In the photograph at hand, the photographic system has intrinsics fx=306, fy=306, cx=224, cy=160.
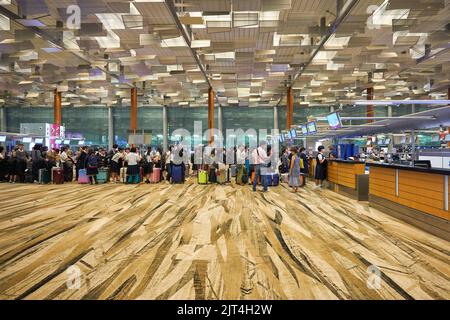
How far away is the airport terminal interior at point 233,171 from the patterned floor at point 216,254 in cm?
3

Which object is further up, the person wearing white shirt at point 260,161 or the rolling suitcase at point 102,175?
the person wearing white shirt at point 260,161

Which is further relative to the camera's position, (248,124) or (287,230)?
(248,124)

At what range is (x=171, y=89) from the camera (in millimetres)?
17891

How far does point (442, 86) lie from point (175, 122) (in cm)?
1795

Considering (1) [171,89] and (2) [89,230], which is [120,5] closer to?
(2) [89,230]

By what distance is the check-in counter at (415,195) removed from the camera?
452 centimetres

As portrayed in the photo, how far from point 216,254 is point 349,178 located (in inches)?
242

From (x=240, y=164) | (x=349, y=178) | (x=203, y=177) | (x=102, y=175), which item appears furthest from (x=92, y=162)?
(x=349, y=178)

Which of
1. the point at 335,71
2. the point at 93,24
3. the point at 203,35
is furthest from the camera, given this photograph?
the point at 335,71

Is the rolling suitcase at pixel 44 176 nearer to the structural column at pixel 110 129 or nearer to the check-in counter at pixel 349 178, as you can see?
the check-in counter at pixel 349 178

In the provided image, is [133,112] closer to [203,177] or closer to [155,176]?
[155,176]

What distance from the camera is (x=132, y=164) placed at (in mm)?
11273

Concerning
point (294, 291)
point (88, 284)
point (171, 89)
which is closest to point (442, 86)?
point (171, 89)

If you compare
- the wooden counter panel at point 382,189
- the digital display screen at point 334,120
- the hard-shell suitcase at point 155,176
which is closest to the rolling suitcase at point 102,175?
the hard-shell suitcase at point 155,176
